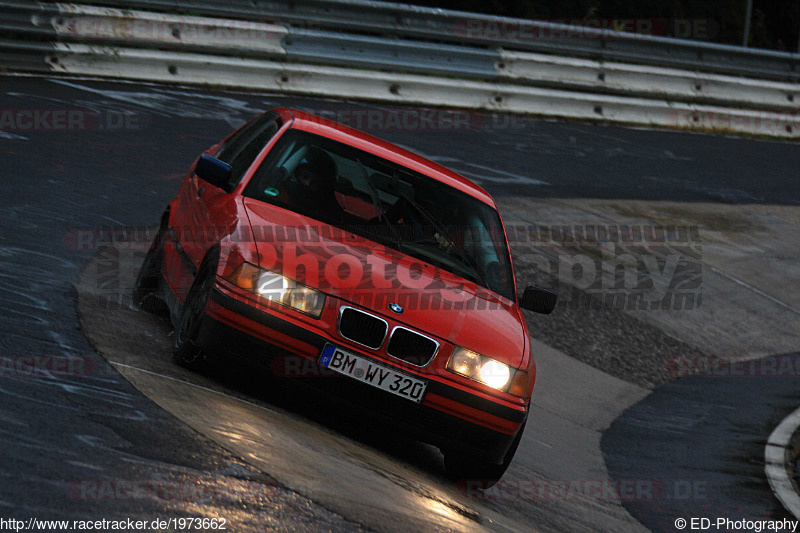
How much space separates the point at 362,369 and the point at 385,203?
1.53 metres

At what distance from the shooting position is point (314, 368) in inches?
209

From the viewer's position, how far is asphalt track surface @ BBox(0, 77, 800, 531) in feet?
13.3

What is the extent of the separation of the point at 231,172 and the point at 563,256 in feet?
18.2

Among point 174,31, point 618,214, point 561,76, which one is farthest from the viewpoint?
point 561,76

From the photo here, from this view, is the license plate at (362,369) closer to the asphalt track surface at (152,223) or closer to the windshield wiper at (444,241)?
the asphalt track surface at (152,223)

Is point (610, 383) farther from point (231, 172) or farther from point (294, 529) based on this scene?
point (294, 529)

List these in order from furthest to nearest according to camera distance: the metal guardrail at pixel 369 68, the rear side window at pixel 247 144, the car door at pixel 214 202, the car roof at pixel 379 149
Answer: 1. the metal guardrail at pixel 369 68
2. the car roof at pixel 379 149
3. the rear side window at pixel 247 144
4. the car door at pixel 214 202

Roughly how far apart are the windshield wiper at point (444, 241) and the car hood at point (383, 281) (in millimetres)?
331

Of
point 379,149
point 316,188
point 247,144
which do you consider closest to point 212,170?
point 316,188

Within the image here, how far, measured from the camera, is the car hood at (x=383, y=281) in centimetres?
543

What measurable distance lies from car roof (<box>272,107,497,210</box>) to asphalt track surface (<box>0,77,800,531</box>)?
1.80 m

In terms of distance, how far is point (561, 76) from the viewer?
17.4 meters

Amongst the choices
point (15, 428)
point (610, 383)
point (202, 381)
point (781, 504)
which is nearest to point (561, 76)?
point (610, 383)

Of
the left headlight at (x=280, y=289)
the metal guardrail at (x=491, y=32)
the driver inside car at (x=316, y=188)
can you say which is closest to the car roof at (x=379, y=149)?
the driver inside car at (x=316, y=188)
